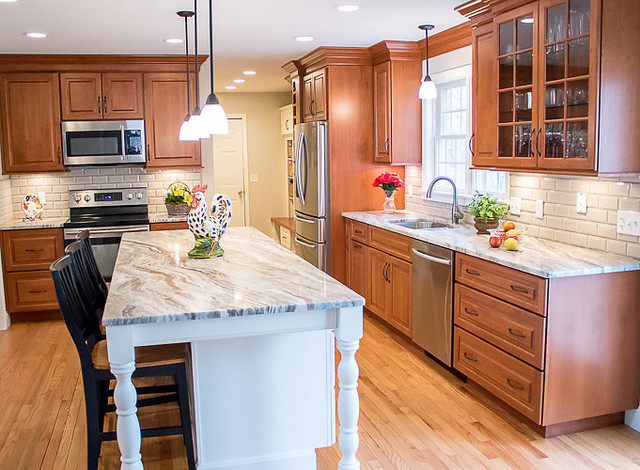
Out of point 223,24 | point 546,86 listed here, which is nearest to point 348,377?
point 546,86

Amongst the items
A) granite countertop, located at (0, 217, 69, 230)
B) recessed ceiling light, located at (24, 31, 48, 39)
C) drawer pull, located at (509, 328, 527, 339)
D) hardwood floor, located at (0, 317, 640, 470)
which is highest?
recessed ceiling light, located at (24, 31, 48, 39)

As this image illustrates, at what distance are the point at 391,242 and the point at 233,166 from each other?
5034 millimetres

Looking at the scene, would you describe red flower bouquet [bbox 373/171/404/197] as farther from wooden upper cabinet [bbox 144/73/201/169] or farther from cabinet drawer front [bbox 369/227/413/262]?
wooden upper cabinet [bbox 144/73/201/169]

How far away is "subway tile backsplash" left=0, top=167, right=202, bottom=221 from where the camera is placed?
597 cm

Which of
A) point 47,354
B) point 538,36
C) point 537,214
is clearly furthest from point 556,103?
point 47,354

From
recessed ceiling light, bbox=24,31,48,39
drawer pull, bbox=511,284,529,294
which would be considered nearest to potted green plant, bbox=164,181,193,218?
recessed ceiling light, bbox=24,31,48,39

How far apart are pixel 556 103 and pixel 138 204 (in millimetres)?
4212

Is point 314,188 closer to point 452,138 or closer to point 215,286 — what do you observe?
point 452,138

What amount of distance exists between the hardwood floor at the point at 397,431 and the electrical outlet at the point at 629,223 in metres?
1.02

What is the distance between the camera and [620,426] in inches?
128

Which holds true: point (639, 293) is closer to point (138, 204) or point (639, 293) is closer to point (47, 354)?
point (47, 354)

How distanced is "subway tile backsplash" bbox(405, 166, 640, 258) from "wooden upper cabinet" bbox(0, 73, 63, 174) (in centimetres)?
405

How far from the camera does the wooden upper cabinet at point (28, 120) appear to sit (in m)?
5.61

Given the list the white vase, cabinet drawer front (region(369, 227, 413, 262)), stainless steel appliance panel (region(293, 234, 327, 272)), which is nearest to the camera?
cabinet drawer front (region(369, 227, 413, 262))
